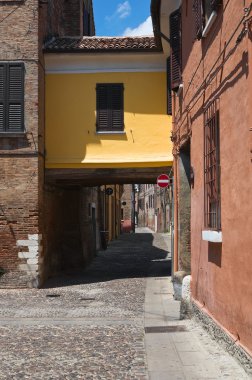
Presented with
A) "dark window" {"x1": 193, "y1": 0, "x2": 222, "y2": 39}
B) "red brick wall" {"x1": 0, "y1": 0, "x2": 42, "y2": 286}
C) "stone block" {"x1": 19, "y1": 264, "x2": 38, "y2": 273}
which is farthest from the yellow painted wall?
"dark window" {"x1": 193, "y1": 0, "x2": 222, "y2": 39}

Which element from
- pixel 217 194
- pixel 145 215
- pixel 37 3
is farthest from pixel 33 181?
pixel 145 215

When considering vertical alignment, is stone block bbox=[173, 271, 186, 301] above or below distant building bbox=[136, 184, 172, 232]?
below

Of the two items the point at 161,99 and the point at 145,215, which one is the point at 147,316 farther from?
the point at 145,215

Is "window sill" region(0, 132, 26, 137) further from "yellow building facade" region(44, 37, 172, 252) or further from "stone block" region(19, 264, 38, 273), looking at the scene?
"stone block" region(19, 264, 38, 273)

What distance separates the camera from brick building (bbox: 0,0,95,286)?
47.9 ft

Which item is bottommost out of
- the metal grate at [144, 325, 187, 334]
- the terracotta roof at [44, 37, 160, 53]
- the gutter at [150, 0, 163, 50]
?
the metal grate at [144, 325, 187, 334]

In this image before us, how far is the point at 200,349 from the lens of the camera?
7.14 meters

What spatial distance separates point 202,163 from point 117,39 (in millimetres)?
8915

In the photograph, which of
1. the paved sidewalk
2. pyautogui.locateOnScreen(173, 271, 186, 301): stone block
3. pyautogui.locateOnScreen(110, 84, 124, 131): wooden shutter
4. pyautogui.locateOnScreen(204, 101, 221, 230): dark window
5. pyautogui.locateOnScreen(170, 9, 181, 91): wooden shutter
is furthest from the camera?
pyautogui.locateOnScreen(110, 84, 124, 131): wooden shutter

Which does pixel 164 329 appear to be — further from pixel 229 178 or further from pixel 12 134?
pixel 12 134

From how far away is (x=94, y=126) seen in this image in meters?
15.5

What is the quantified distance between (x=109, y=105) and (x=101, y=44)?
1.75 metres

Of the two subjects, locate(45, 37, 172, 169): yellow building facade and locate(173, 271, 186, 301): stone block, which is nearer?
locate(173, 271, 186, 301): stone block

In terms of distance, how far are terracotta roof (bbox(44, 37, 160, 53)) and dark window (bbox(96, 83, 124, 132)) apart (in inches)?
40.0
